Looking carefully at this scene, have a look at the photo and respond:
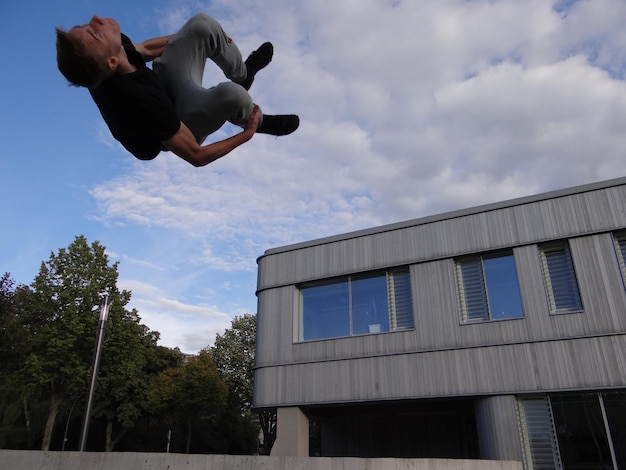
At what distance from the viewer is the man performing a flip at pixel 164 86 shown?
2.29 m

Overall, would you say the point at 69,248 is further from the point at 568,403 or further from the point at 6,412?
the point at 568,403

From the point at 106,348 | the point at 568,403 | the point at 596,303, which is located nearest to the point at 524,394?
the point at 568,403

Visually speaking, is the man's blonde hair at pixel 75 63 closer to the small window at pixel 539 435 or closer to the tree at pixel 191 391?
the small window at pixel 539 435

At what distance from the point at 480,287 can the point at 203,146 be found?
11.4 metres

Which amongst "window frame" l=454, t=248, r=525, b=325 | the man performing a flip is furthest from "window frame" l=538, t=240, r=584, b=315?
the man performing a flip

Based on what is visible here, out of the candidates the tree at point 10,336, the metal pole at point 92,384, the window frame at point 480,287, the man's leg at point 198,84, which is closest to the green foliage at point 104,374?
the tree at point 10,336

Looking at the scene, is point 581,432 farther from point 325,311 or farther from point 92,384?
point 92,384

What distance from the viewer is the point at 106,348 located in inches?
959

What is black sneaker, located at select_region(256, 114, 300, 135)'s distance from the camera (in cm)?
340

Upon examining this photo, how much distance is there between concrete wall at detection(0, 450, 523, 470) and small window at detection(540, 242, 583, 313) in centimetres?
582

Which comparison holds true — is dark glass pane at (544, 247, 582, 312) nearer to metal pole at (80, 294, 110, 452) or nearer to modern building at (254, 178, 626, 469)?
modern building at (254, 178, 626, 469)

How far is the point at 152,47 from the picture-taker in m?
2.99

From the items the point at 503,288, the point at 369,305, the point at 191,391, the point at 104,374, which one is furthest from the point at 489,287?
the point at 191,391

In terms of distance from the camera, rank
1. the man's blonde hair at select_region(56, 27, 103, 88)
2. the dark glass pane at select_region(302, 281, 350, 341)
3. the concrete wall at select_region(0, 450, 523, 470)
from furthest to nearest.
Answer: the dark glass pane at select_region(302, 281, 350, 341)
the concrete wall at select_region(0, 450, 523, 470)
the man's blonde hair at select_region(56, 27, 103, 88)
